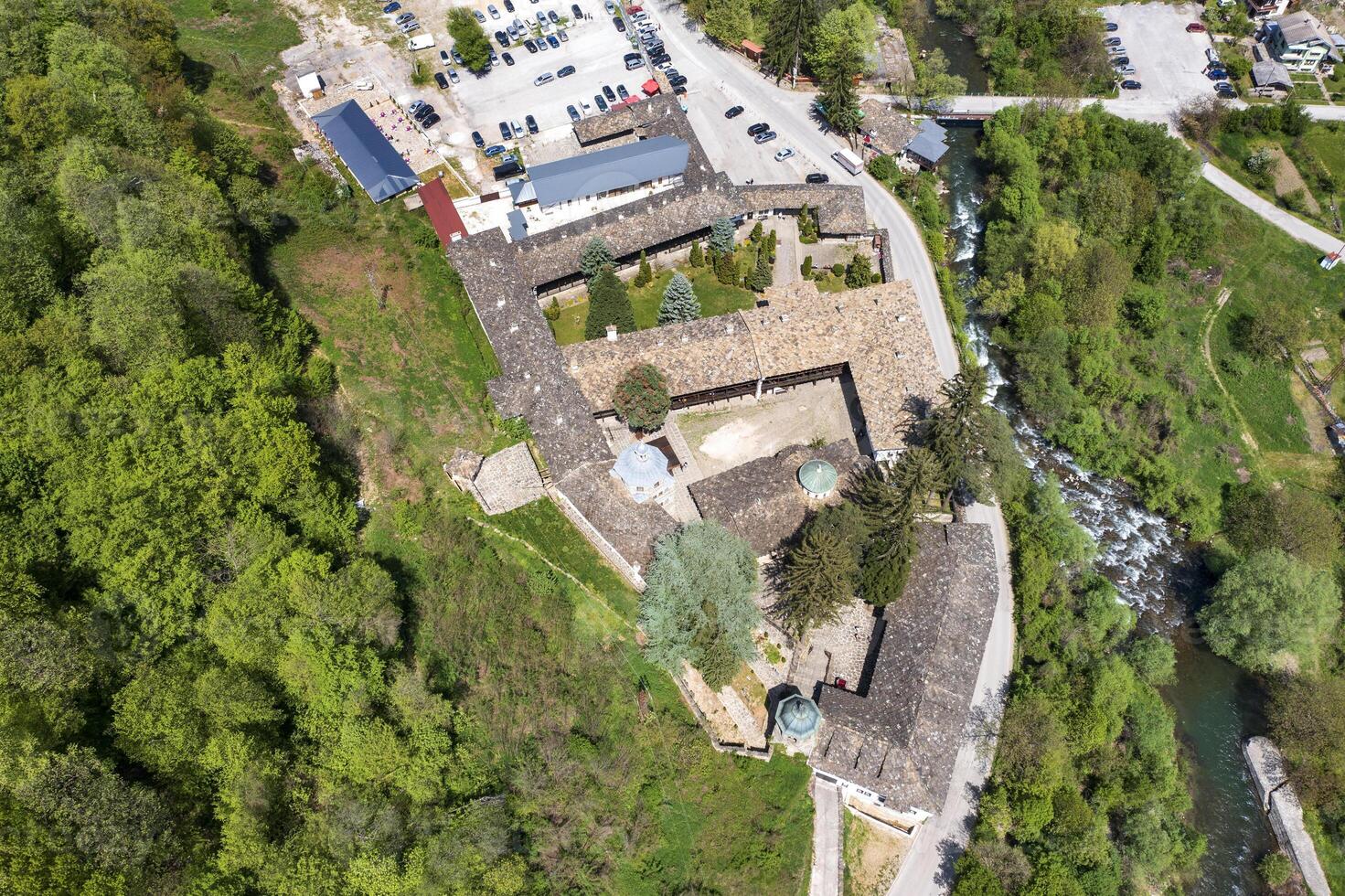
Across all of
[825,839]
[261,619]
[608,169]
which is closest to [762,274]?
[608,169]

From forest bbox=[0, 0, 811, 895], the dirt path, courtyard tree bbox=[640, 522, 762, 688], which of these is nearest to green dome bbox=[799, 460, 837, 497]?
courtyard tree bbox=[640, 522, 762, 688]

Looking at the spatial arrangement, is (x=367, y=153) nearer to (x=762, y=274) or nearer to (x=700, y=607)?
(x=762, y=274)

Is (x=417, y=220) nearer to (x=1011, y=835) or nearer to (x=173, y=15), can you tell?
(x=173, y=15)

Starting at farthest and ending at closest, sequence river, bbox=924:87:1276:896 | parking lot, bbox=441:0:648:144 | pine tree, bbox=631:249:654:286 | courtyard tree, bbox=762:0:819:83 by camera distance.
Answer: courtyard tree, bbox=762:0:819:83
parking lot, bbox=441:0:648:144
pine tree, bbox=631:249:654:286
river, bbox=924:87:1276:896

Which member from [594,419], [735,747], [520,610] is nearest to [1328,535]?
[735,747]

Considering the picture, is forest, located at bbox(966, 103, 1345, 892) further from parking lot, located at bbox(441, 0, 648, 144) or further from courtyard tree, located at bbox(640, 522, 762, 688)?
parking lot, located at bbox(441, 0, 648, 144)

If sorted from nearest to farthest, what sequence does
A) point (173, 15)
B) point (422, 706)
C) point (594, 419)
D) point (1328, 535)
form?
point (422, 706), point (594, 419), point (1328, 535), point (173, 15)
